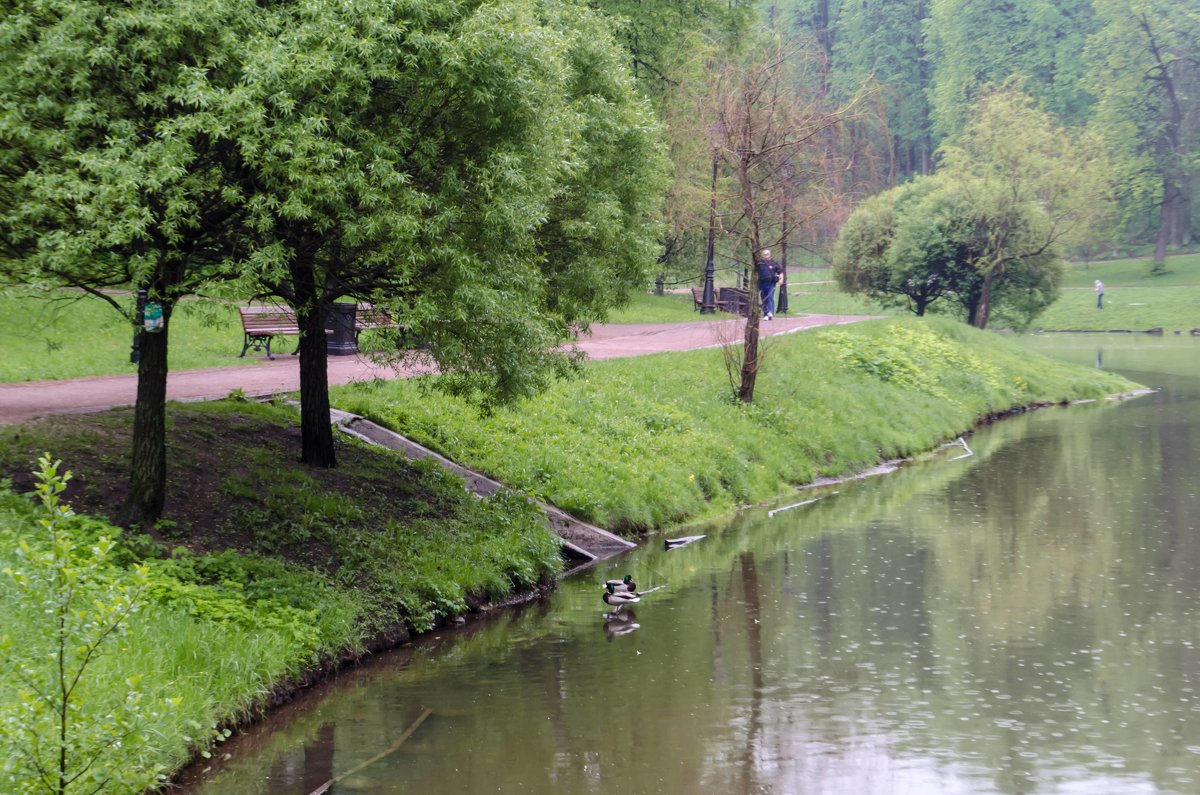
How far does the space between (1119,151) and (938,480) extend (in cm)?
5560

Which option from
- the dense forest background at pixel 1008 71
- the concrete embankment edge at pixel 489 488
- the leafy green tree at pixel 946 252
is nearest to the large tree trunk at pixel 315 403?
the concrete embankment edge at pixel 489 488

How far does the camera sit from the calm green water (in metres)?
9.84

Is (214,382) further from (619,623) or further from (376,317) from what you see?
(619,623)

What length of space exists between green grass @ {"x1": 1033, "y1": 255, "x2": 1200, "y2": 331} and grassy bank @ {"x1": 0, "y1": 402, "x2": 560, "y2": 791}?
44.6m

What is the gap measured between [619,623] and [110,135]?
7254 mm

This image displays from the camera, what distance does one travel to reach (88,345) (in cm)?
2259

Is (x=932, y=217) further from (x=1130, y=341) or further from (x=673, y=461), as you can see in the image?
(x=673, y=461)

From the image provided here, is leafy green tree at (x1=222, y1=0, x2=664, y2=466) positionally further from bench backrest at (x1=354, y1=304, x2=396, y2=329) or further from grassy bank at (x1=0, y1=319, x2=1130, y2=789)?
grassy bank at (x1=0, y1=319, x2=1130, y2=789)

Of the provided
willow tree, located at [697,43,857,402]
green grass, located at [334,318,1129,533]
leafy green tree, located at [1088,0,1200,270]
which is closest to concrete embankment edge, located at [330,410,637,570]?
green grass, located at [334,318,1129,533]

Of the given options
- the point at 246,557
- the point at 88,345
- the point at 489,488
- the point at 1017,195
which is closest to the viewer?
the point at 246,557

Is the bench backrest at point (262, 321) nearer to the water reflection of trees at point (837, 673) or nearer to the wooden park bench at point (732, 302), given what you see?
the water reflection of trees at point (837, 673)

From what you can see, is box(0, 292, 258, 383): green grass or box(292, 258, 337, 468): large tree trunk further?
box(0, 292, 258, 383): green grass

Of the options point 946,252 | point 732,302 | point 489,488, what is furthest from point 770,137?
point 946,252

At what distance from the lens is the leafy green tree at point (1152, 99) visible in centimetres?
7069
